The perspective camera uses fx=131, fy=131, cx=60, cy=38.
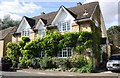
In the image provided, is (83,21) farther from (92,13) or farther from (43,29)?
(43,29)

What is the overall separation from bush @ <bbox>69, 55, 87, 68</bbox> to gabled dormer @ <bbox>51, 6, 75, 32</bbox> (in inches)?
164

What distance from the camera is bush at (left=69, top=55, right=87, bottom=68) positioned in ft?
51.1

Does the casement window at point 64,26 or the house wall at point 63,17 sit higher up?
the house wall at point 63,17

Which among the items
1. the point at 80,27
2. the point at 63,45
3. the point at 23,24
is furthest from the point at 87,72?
the point at 23,24

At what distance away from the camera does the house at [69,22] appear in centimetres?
1705

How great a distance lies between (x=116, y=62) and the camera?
13.0m

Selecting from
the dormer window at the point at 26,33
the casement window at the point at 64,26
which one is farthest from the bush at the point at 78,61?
the dormer window at the point at 26,33

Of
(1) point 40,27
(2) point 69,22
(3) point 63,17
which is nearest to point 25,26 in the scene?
(1) point 40,27

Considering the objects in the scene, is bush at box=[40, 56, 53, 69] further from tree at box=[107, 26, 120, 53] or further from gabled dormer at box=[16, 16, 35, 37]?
tree at box=[107, 26, 120, 53]

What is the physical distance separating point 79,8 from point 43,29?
6535 millimetres

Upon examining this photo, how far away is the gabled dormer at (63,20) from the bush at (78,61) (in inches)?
164

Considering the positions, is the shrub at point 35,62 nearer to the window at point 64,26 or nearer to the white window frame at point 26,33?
the window at point 64,26

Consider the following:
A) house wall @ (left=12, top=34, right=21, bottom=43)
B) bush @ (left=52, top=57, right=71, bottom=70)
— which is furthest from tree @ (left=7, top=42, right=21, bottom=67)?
bush @ (left=52, top=57, right=71, bottom=70)

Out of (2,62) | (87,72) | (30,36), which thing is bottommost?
(87,72)
